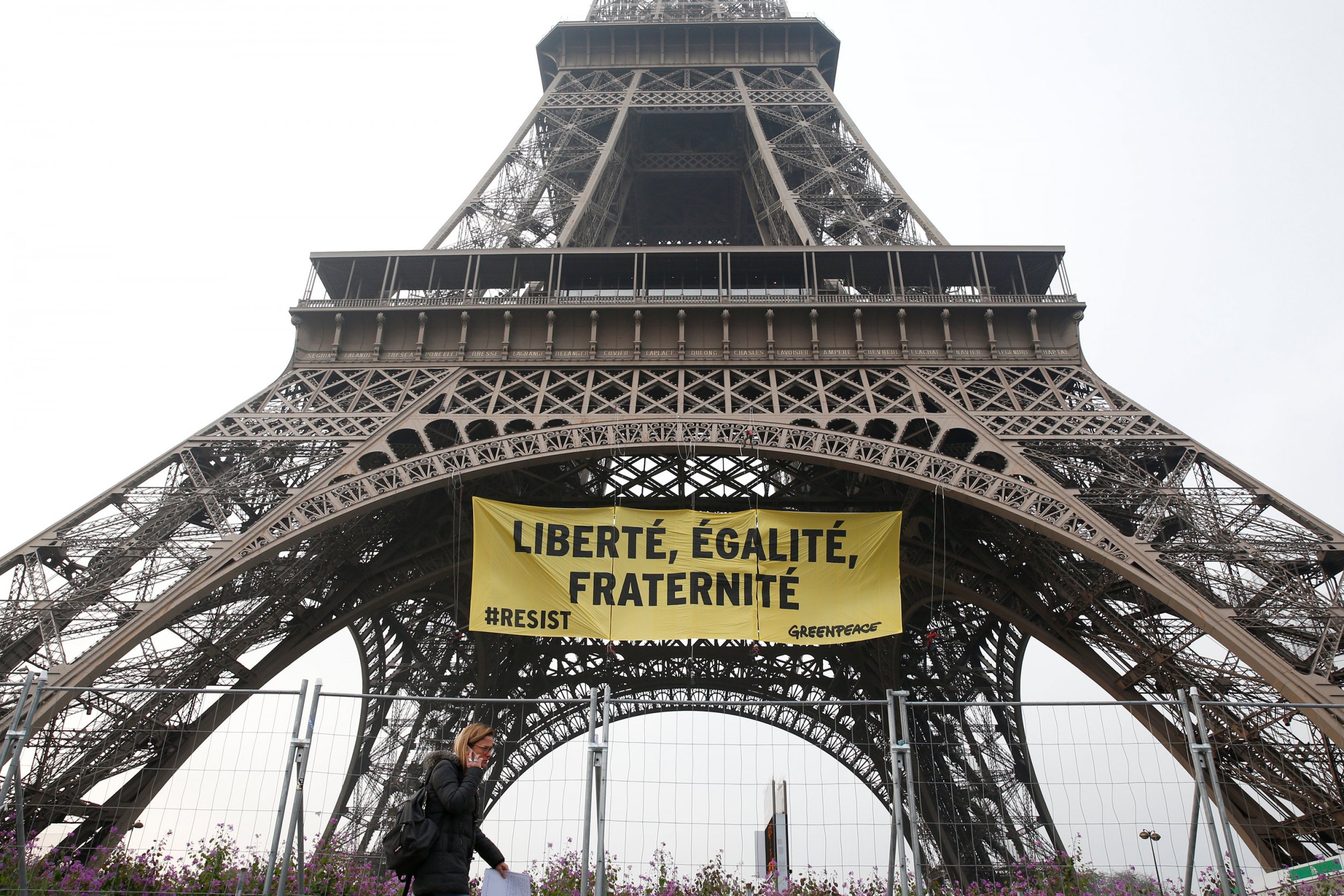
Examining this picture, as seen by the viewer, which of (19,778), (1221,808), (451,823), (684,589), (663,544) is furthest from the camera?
(663,544)

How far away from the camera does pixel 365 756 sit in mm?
21812

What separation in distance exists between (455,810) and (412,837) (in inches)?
10.2

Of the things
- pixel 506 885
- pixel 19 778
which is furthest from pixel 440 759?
pixel 19 778

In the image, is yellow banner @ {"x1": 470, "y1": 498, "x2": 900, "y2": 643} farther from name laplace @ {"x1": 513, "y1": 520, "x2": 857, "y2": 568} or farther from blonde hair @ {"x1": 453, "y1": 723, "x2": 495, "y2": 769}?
blonde hair @ {"x1": 453, "y1": 723, "x2": 495, "y2": 769}

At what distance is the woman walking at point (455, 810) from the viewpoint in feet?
16.8

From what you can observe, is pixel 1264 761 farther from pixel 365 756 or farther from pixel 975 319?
pixel 365 756

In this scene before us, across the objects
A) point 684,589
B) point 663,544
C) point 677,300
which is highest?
point 677,300

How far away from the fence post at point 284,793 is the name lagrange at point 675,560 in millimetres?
6141

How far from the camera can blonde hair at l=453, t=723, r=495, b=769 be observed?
533cm

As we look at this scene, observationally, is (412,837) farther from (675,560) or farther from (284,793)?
(675,560)

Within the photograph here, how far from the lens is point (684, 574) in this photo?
45.5ft

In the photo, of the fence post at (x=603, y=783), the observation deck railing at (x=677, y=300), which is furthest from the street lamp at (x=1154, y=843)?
the observation deck railing at (x=677, y=300)

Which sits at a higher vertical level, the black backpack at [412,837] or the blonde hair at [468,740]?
the blonde hair at [468,740]

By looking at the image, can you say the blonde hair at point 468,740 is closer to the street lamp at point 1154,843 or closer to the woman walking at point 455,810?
the woman walking at point 455,810
